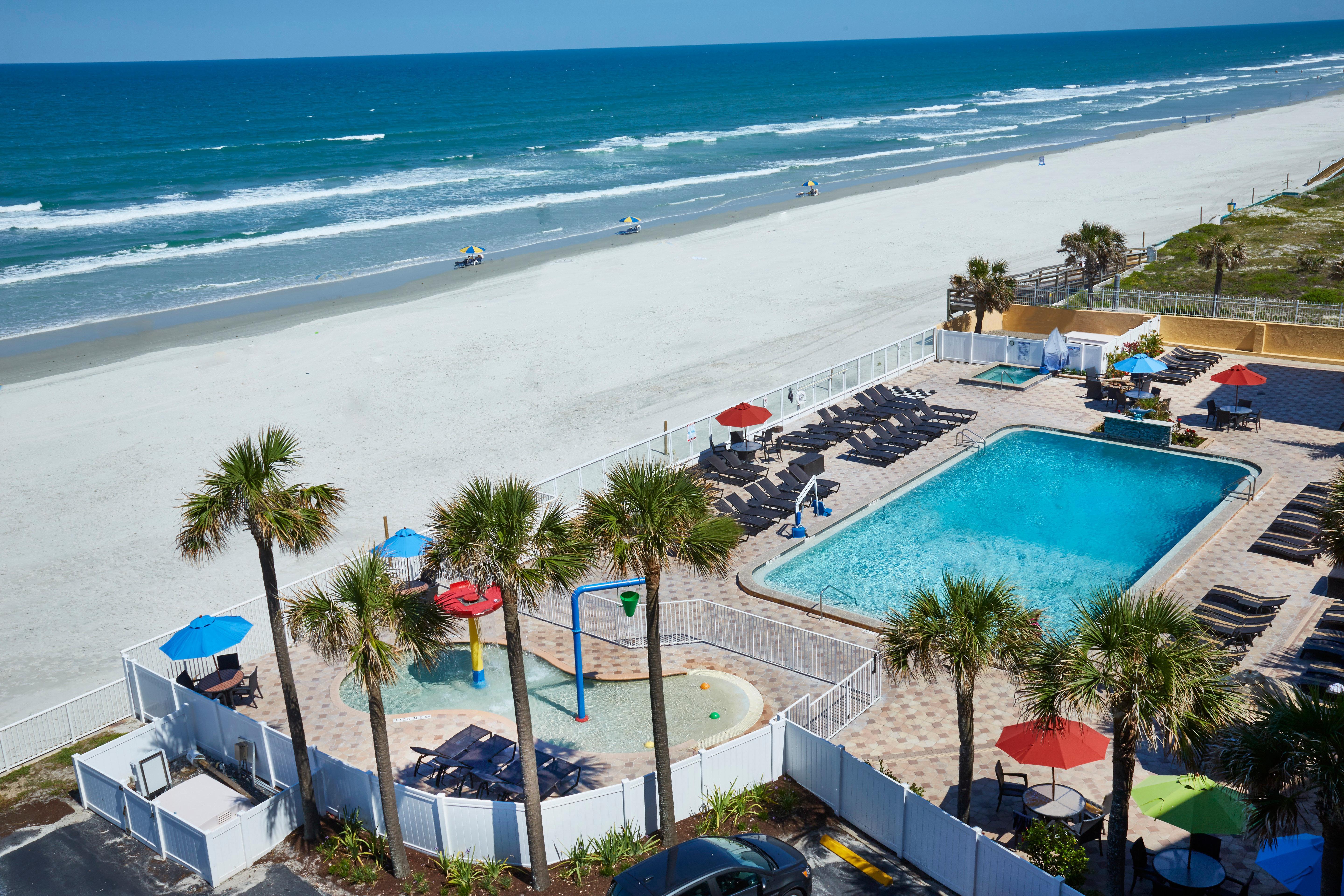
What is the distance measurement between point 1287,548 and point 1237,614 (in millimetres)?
3346

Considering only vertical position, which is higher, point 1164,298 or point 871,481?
point 1164,298

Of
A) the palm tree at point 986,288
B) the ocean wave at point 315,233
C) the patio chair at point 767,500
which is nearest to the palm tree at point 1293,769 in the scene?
the patio chair at point 767,500

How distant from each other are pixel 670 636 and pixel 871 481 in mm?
8085

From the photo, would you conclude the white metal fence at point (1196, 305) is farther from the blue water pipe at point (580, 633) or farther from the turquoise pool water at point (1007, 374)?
→ the blue water pipe at point (580, 633)

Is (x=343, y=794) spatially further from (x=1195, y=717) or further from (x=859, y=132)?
(x=859, y=132)

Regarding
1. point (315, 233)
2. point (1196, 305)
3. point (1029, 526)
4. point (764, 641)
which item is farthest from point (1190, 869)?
point (315, 233)

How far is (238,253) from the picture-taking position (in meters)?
55.7

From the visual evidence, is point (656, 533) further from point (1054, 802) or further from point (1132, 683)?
point (1054, 802)

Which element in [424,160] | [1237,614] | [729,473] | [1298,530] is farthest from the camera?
[424,160]

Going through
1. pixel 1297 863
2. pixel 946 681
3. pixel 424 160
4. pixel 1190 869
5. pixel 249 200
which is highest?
pixel 424 160

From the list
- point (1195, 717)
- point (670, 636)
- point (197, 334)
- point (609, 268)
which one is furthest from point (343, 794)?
point (609, 268)

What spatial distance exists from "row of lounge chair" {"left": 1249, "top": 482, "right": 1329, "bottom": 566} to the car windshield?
12.3 metres

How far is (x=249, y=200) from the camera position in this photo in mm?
72375

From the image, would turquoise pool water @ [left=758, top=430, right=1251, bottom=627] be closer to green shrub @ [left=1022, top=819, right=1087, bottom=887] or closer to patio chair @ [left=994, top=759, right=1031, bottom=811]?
patio chair @ [left=994, top=759, right=1031, bottom=811]
